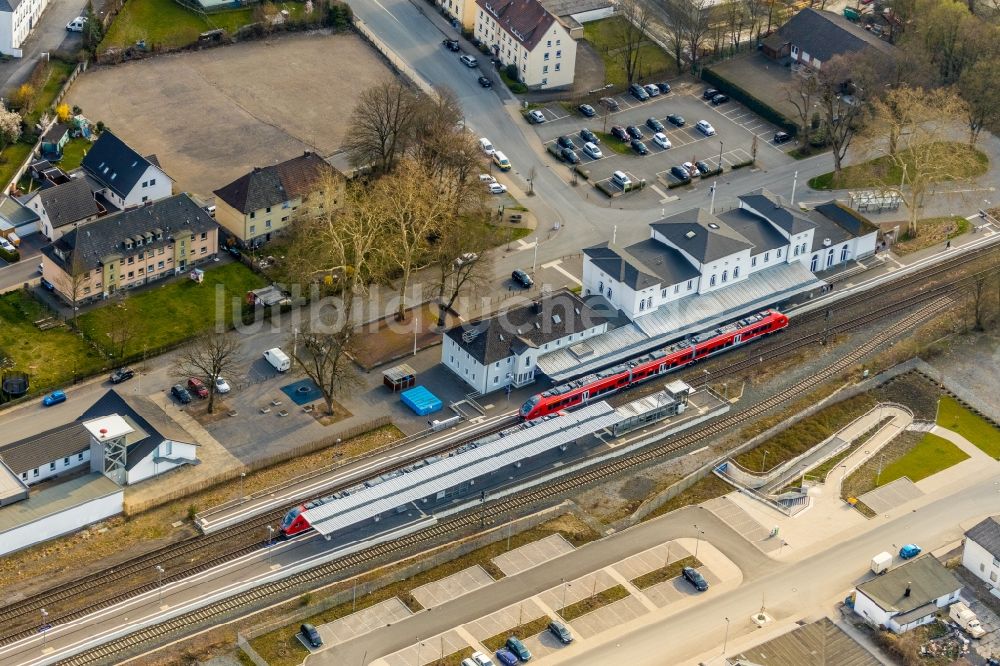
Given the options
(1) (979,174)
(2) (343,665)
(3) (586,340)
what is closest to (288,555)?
(2) (343,665)

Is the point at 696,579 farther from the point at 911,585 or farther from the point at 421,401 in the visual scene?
the point at 421,401

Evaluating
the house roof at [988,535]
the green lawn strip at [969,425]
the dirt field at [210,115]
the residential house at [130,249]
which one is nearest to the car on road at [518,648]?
the house roof at [988,535]

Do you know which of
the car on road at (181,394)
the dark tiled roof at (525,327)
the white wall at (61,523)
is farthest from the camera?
the dark tiled roof at (525,327)

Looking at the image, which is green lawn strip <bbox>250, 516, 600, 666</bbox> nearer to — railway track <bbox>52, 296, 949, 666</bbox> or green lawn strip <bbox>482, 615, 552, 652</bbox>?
railway track <bbox>52, 296, 949, 666</bbox>

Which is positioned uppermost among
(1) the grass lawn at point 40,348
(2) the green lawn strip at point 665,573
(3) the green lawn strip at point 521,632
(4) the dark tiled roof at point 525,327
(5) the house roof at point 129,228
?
(5) the house roof at point 129,228

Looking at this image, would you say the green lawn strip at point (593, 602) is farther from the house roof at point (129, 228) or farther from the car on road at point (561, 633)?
the house roof at point (129, 228)

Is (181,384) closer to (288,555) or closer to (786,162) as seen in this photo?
(288,555)
